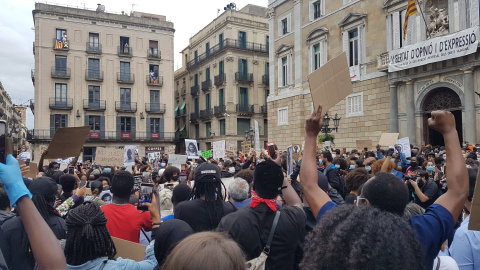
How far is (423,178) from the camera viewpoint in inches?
229

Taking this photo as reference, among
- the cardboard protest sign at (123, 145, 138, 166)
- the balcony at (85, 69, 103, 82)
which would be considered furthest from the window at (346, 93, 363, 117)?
the balcony at (85, 69, 103, 82)

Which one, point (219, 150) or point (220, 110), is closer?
point (219, 150)

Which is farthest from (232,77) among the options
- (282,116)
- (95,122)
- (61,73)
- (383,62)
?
(383,62)

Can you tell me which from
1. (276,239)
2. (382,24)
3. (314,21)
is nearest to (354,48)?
(382,24)

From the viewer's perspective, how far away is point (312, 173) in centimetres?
247

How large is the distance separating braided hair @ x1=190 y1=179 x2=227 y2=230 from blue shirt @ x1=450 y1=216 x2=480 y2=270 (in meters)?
1.95

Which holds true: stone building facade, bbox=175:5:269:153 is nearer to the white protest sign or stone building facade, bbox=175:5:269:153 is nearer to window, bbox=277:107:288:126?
window, bbox=277:107:288:126

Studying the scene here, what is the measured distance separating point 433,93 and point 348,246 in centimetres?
1827

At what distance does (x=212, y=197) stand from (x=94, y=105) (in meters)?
35.9

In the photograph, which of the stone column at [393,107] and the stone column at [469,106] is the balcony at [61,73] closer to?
the stone column at [393,107]

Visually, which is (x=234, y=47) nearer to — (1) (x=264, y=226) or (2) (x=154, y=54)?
(2) (x=154, y=54)

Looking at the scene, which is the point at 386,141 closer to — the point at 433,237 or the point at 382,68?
the point at 382,68

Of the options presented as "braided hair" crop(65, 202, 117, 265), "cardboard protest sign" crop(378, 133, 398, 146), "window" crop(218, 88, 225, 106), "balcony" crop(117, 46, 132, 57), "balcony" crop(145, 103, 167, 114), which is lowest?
"braided hair" crop(65, 202, 117, 265)

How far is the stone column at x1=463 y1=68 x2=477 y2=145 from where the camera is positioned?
15227mm
